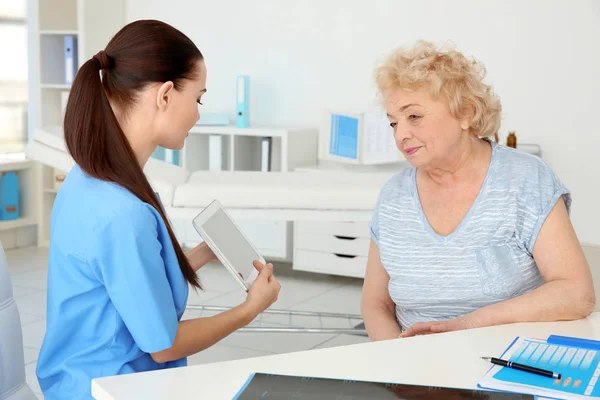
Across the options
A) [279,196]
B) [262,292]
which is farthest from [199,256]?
[279,196]

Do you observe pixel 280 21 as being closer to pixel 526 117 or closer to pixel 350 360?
pixel 526 117

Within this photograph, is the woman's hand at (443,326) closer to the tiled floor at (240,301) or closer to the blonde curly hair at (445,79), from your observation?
the blonde curly hair at (445,79)

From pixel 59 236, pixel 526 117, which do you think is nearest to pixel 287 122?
pixel 526 117

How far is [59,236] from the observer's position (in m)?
1.38

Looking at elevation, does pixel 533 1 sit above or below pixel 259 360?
above

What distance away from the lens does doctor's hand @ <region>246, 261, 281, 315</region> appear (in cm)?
152

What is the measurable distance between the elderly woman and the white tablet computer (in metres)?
0.32

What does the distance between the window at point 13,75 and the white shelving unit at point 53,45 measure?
9 centimetres

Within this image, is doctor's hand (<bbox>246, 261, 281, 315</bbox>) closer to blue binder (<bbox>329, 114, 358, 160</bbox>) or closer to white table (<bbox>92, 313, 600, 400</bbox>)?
white table (<bbox>92, 313, 600, 400</bbox>)

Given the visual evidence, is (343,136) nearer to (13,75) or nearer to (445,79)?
(13,75)

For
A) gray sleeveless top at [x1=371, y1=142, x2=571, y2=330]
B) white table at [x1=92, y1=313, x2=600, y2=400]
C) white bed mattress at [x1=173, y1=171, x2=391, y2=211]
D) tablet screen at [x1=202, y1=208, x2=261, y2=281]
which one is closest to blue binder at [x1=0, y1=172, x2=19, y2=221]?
white bed mattress at [x1=173, y1=171, x2=391, y2=211]

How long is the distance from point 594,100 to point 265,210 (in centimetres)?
188

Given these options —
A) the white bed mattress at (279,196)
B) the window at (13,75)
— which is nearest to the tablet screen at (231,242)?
the white bed mattress at (279,196)

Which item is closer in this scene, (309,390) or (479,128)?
(309,390)
